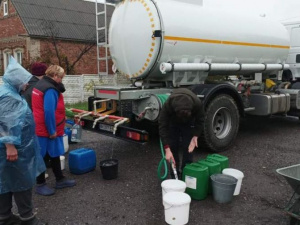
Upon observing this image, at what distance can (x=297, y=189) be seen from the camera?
3.02m

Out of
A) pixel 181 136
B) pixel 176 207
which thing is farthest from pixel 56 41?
pixel 176 207

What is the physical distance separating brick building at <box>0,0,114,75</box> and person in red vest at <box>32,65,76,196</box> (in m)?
12.4

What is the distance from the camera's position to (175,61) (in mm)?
5344

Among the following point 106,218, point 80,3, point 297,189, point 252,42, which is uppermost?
point 80,3

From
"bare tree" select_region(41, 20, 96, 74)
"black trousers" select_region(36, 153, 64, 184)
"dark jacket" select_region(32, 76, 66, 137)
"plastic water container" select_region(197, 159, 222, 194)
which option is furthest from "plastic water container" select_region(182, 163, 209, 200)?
"bare tree" select_region(41, 20, 96, 74)

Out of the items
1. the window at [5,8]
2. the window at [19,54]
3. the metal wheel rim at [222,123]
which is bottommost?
the metal wheel rim at [222,123]

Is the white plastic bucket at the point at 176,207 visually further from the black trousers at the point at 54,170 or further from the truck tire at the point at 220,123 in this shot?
the truck tire at the point at 220,123

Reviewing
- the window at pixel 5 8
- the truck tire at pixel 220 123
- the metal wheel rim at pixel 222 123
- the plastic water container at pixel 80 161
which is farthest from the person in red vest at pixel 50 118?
the window at pixel 5 8

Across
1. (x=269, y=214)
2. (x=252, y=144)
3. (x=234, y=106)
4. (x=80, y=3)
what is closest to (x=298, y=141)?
(x=252, y=144)

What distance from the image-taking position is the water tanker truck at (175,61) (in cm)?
507

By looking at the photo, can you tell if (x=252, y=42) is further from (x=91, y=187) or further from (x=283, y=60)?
(x=91, y=187)

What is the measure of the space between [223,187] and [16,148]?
236 cm

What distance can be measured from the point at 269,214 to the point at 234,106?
9.30 feet

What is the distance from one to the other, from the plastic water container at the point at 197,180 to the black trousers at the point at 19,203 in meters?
1.85
